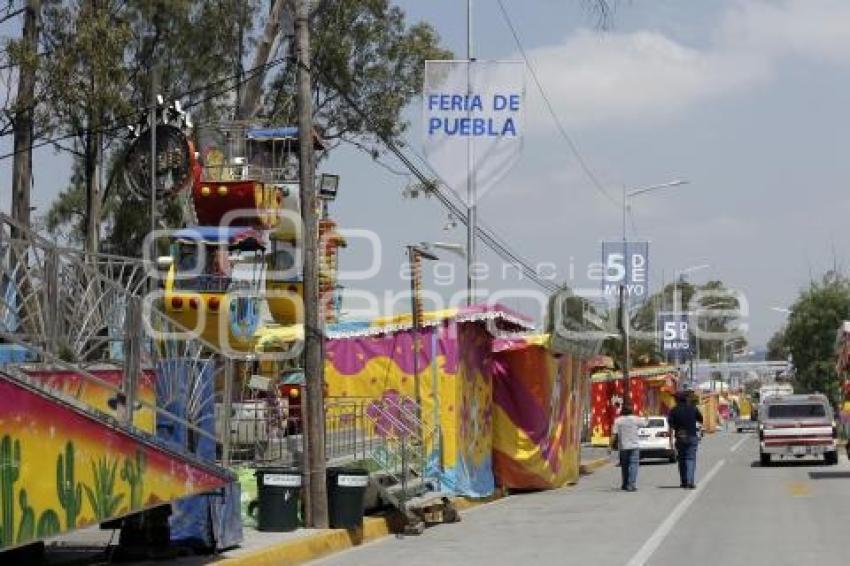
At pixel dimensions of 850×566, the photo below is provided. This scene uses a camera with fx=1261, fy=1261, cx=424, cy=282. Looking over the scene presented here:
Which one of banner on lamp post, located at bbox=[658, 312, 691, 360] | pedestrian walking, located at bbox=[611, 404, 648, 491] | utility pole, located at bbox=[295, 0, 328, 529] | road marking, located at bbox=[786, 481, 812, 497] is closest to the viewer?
utility pole, located at bbox=[295, 0, 328, 529]

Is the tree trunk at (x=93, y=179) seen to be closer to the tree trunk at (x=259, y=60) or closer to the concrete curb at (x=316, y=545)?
the tree trunk at (x=259, y=60)

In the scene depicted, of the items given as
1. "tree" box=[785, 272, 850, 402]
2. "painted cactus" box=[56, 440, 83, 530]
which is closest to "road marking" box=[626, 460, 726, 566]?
"painted cactus" box=[56, 440, 83, 530]

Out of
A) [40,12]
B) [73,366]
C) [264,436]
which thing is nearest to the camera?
[73,366]

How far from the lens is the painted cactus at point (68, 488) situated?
9.61 meters

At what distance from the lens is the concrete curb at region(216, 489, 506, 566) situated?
44.9 feet

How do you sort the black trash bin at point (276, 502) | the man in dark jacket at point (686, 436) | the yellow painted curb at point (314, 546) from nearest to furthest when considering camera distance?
the yellow painted curb at point (314, 546) < the black trash bin at point (276, 502) < the man in dark jacket at point (686, 436)

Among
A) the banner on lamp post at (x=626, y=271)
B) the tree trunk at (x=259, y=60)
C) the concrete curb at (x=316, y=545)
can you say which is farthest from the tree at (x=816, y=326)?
the concrete curb at (x=316, y=545)

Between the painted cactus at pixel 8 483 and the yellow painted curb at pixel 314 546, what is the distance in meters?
4.31

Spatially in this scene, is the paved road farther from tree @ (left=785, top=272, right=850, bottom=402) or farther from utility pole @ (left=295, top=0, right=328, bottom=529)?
tree @ (left=785, top=272, right=850, bottom=402)

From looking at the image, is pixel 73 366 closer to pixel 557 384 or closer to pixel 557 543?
pixel 557 543

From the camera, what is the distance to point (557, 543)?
16484 mm

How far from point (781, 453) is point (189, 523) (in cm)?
2453

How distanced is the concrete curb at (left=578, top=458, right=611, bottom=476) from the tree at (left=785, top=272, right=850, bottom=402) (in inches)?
1926

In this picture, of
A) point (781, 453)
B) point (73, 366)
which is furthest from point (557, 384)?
point (73, 366)
